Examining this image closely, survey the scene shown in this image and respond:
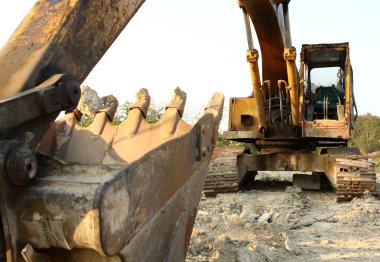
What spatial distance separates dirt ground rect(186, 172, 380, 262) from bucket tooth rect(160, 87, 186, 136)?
1.01 m

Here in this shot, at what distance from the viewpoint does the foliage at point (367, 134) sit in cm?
2820

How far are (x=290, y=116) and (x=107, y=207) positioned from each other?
25.7ft

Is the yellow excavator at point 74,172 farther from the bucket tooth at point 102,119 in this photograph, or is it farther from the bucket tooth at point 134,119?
the bucket tooth at point 102,119

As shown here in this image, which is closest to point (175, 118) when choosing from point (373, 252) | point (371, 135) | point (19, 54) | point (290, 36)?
point (19, 54)

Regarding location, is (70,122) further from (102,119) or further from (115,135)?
(115,135)

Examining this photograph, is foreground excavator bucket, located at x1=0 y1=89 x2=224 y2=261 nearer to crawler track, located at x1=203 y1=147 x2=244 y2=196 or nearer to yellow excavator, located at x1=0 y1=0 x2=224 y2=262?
yellow excavator, located at x1=0 y1=0 x2=224 y2=262

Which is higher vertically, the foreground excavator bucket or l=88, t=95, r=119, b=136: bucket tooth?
l=88, t=95, r=119, b=136: bucket tooth

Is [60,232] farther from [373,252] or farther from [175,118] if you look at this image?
[373,252]

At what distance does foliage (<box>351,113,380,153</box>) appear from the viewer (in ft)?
92.5

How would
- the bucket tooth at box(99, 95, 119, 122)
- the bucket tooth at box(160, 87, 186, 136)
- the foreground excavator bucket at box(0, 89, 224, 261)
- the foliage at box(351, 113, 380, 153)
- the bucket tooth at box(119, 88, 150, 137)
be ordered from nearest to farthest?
the foreground excavator bucket at box(0, 89, 224, 261)
the bucket tooth at box(160, 87, 186, 136)
the bucket tooth at box(119, 88, 150, 137)
the bucket tooth at box(99, 95, 119, 122)
the foliage at box(351, 113, 380, 153)

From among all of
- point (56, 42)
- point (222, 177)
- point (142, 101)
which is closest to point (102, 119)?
point (142, 101)

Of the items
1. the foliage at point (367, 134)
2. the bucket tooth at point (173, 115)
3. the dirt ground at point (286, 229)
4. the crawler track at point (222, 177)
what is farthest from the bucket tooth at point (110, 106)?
the foliage at point (367, 134)

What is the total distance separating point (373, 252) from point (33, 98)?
3516 mm

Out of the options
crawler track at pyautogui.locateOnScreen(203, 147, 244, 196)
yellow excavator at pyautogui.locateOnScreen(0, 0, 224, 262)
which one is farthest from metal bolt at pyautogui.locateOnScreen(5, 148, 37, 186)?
crawler track at pyautogui.locateOnScreen(203, 147, 244, 196)
